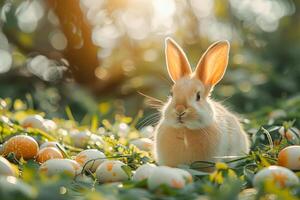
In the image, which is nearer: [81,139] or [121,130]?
[81,139]

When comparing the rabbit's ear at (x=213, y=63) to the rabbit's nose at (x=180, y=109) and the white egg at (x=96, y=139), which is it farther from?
the white egg at (x=96, y=139)

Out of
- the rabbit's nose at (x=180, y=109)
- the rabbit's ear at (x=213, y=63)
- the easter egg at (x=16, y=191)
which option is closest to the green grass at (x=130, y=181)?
the easter egg at (x=16, y=191)

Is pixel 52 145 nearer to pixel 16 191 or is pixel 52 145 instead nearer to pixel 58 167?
pixel 58 167

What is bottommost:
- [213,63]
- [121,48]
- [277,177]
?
[277,177]

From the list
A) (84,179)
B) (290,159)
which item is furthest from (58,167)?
(290,159)

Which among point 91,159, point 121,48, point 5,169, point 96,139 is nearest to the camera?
point 5,169

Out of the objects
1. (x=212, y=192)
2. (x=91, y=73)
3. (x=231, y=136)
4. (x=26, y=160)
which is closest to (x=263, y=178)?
(x=212, y=192)

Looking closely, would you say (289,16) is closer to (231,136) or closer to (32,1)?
(32,1)
